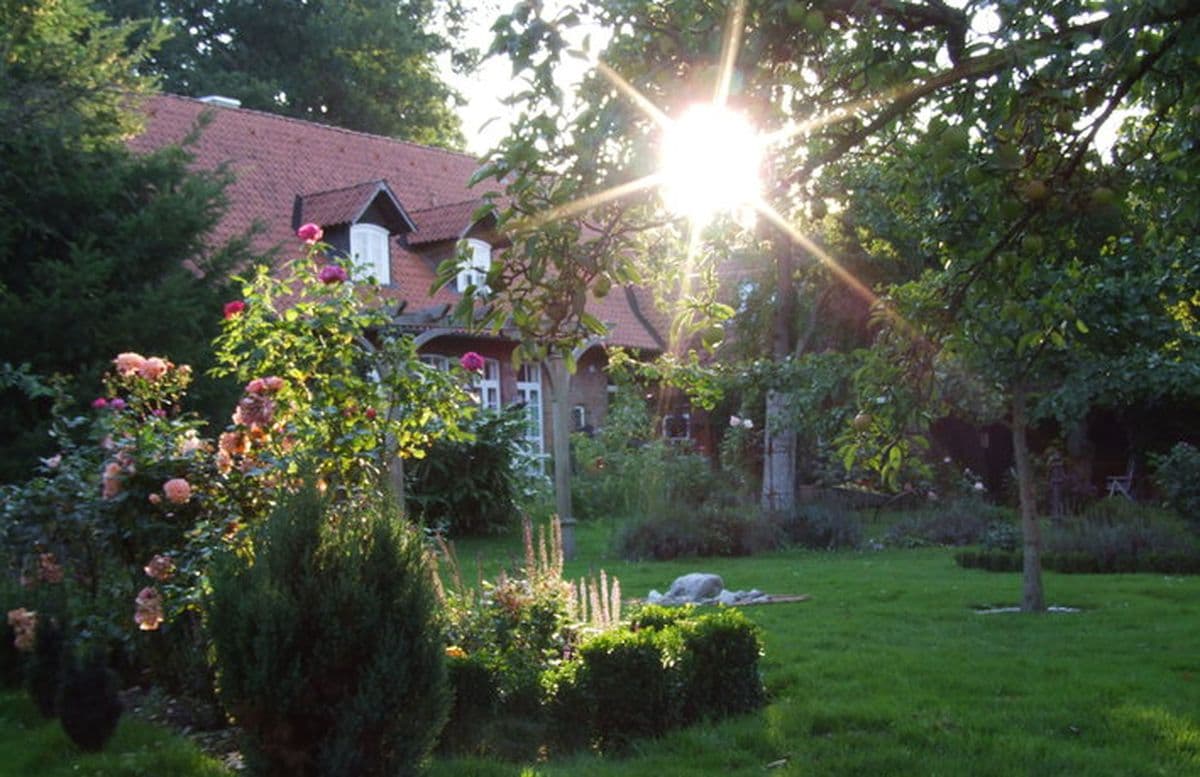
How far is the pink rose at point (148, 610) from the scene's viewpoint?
681cm

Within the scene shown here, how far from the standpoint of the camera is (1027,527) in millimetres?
10375

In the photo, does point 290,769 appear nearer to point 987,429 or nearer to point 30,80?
point 30,80

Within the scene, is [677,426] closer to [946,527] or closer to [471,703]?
[946,527]

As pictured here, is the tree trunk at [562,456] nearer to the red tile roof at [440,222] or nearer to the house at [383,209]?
the house at [383,209]

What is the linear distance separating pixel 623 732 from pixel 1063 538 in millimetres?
9633

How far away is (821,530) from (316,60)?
22.5 meters

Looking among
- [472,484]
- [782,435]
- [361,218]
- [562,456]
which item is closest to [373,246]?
[361,218]

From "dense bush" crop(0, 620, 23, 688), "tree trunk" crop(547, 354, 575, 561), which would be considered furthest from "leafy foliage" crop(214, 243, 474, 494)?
"tree trunk" crop(547, 354, 575, 561)

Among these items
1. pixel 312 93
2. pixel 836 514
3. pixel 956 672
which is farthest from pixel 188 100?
pixel 956 672

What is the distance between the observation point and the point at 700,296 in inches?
194

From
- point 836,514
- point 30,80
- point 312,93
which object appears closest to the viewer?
point 30,80

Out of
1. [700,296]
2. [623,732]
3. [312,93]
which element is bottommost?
[623,732]

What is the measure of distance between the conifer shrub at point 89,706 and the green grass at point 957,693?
70.8 inches

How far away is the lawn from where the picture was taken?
5938 mm
